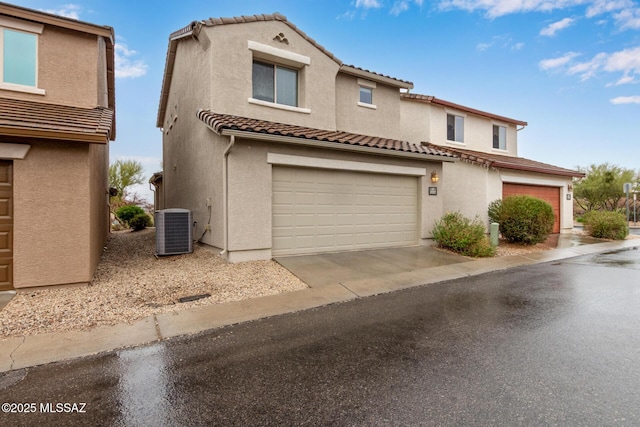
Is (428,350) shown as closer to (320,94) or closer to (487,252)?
(487,252)

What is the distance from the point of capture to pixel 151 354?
3553 mm

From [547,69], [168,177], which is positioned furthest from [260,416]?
[547,69]

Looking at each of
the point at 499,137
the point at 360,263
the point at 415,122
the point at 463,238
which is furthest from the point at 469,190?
the point at 360,263

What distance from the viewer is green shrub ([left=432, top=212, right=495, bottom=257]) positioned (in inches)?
381

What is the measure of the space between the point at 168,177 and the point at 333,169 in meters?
9.87

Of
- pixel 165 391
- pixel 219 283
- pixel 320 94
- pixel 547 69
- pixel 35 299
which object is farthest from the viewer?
pixel 547 69

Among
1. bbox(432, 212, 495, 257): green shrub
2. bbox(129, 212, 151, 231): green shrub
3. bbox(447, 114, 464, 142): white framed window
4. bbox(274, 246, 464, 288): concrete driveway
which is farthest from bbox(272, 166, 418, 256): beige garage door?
bbox(129, 212, 151, 231): green shrub

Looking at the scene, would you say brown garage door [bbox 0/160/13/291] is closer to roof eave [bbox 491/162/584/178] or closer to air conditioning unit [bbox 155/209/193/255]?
air conditioning unit [bbox 155/209/193/255]

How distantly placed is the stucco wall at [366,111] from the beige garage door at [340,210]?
2.78m

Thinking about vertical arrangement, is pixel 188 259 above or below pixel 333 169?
below

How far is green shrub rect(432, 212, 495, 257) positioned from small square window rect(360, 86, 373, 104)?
5611 millimetres

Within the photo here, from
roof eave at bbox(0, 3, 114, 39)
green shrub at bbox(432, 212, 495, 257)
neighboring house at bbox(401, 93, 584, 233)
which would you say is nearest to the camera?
roof eave at bbox(0, 3, 114, 39)

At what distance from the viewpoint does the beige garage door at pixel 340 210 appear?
863 cm

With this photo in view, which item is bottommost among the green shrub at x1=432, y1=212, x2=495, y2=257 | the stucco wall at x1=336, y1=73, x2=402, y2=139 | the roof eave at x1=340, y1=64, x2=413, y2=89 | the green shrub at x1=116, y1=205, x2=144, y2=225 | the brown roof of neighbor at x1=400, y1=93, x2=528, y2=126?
the green shrub at x1=432, y1=212, x2=495, y2=257
